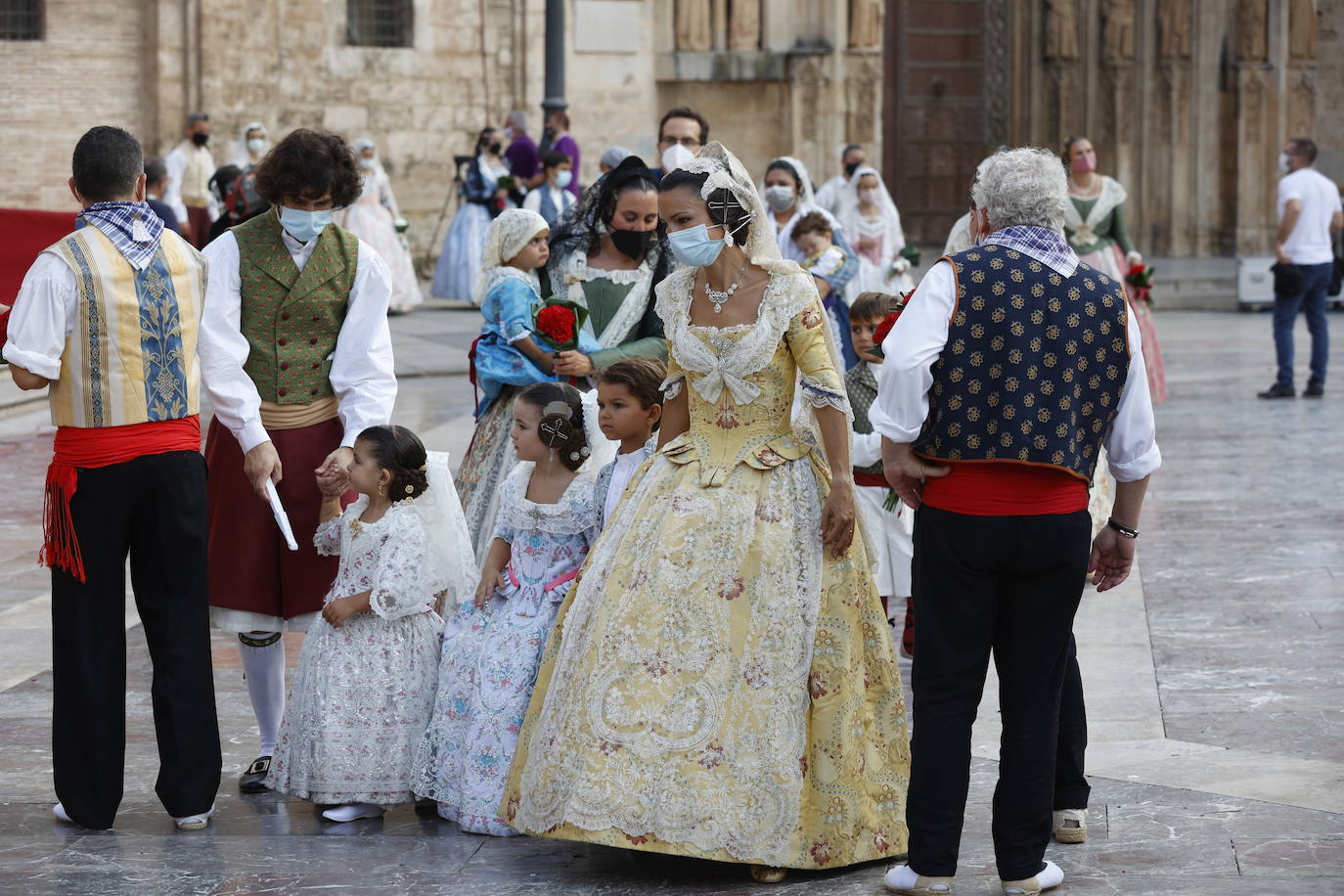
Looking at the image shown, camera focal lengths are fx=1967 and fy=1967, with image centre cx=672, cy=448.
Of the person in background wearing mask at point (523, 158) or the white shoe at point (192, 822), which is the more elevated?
the person in background wearing mask at point (523, 158)

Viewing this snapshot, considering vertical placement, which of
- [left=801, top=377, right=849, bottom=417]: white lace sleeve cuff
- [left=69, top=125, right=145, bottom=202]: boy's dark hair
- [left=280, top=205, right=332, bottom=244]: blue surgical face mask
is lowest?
[left=801, top=377, right=849, bottom=417]: white lace sleeve cuff

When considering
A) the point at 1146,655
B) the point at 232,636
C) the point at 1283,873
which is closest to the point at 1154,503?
the point at 1146,655

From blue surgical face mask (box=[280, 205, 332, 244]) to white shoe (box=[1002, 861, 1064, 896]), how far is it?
258 cm

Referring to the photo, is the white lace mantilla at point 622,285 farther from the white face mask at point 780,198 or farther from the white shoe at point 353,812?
the white face mask at point 780,198

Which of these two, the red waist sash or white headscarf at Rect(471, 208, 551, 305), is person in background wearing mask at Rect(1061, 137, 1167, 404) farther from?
the red waist sash

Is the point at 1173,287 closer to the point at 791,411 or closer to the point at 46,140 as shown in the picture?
the point at 46,140

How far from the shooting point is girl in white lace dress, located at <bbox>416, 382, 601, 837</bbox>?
17.4 ft

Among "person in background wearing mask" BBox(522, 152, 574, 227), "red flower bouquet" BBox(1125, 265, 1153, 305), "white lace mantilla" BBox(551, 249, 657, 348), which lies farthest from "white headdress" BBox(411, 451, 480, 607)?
"person in background wearing mask" BBox(522, 152, 574, 227)

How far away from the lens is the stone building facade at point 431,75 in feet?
71.0

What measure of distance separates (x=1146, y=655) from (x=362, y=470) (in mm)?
3239

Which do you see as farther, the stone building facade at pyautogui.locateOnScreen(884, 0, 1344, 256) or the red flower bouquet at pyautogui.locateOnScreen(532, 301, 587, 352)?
the stone building facade at pyautogui.locateOnScreen(884, 0, 1344, 256)

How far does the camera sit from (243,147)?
21.4 metres

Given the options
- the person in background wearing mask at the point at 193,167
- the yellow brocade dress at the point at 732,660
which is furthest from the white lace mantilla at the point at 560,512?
the person in background wearing mask at the point at 193,167

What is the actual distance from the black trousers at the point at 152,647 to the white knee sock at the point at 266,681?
44 centimetres
